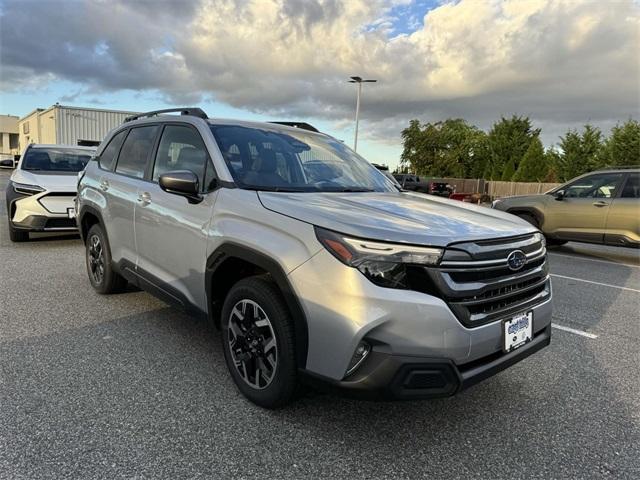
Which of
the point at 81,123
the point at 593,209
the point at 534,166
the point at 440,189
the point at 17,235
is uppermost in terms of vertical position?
the point at 81,123

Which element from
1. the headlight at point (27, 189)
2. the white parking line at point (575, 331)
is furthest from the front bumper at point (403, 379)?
the headlight at point (27, 189)

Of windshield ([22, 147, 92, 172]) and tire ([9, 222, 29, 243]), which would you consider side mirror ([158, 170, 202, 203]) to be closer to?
tire ([9, 222, 29, 243])

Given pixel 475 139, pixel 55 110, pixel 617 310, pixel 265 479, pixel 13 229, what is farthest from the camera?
pixel 475 139

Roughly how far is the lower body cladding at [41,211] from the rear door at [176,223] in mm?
4322

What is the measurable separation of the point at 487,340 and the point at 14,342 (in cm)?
354

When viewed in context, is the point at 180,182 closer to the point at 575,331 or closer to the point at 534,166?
the point at 575,331

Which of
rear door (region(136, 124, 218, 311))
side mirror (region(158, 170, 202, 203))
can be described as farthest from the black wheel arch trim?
side mirror (region(158, 170, 202, 203))

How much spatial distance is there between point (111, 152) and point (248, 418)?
345 centimetres

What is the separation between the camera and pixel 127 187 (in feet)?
14.1

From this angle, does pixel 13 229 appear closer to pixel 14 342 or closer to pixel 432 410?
pixel 14 342

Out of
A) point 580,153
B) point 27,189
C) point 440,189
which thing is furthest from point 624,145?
point 27,189

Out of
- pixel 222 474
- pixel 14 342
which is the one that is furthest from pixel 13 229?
pixel 222 474

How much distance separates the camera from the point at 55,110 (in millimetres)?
22359

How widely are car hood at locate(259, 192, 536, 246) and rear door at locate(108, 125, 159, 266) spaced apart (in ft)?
5.81
